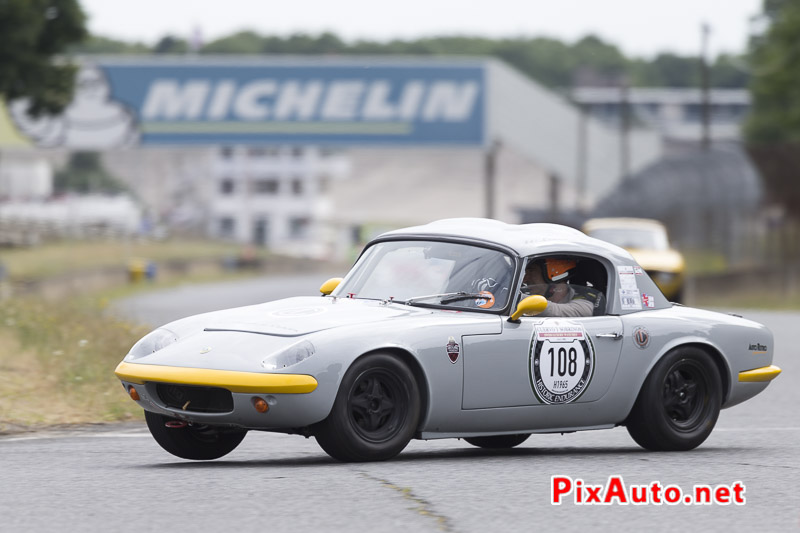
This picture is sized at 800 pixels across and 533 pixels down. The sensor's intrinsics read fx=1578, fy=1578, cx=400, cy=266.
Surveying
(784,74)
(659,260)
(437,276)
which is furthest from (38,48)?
(784,74)

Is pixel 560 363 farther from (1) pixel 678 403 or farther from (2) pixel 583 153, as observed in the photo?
(2) pixel 583 153

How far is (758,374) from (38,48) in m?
27.6

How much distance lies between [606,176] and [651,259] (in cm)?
4922

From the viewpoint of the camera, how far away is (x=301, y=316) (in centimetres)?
873

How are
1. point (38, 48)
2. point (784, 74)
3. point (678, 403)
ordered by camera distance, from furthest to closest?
point (784, 74)
point (38, 48)
point (678, 403)

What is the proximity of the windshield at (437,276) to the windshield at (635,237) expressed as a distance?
702 inches

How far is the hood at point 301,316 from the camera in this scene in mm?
8508

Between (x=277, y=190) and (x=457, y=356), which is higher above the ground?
(x=457, y=356)

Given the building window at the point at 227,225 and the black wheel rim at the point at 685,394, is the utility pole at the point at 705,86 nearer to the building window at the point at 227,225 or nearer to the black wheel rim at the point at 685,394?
the black wheel rim at the point at 685,394

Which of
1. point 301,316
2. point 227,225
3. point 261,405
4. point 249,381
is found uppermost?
point 301,316

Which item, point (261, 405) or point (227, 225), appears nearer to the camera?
point (261, 405)

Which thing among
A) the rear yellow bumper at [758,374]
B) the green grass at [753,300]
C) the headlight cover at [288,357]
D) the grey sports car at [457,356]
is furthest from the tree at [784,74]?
the headlight cover at [288,357]

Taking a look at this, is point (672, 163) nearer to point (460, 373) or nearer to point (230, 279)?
point (230, 279)

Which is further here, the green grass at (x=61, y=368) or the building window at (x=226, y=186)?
the building window at (x=226, y=186)
